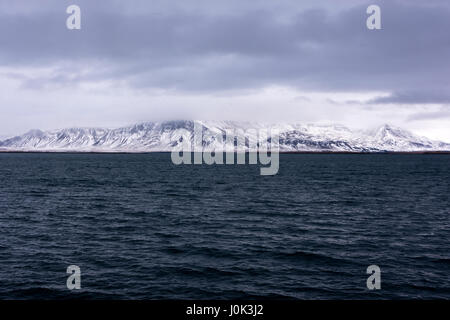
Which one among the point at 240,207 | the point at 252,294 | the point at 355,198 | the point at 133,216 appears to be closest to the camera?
the point at 252,294

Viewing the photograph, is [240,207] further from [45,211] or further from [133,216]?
[45,211]

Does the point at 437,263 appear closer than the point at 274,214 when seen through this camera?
Yes

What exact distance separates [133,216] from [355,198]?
45538 millimetres

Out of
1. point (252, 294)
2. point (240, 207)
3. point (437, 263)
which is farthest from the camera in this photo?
point (240, 207)

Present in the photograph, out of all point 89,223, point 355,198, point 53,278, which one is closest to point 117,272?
point 53,278

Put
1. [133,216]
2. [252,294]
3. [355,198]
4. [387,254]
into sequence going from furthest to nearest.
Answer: [355,198] → [133,216] → [387,254] → [252,294]

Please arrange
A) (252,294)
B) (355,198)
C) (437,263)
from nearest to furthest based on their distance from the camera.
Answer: (252,294)
(437,263)
(355,198)

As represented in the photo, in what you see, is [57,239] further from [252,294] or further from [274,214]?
[274,214]

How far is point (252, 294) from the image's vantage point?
26.9 meters
